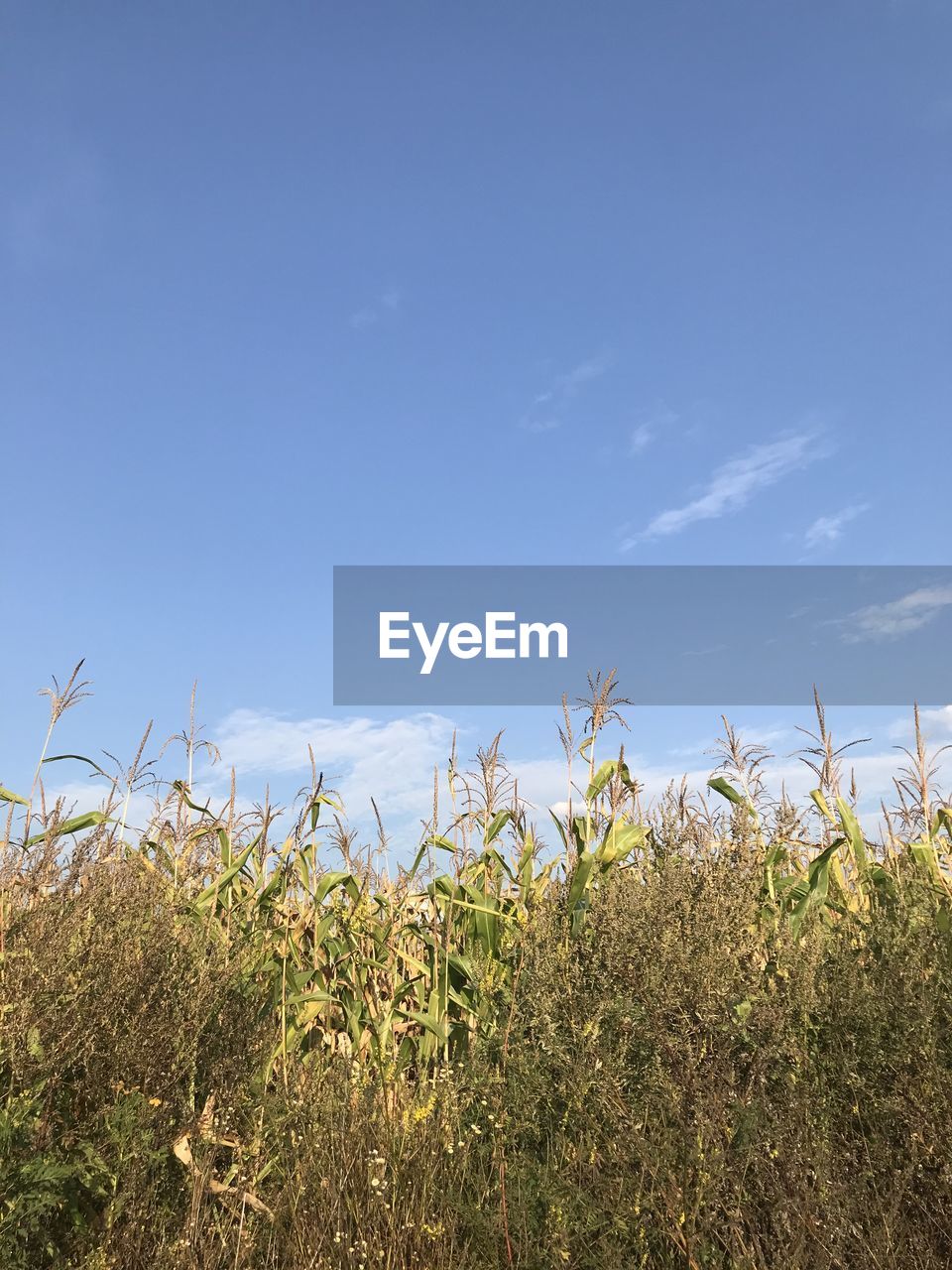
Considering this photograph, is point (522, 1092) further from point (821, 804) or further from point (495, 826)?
point (821, 804)

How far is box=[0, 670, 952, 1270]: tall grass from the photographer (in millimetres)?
2725

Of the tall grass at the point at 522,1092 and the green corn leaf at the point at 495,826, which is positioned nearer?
the tall grass at the point at 522,1092

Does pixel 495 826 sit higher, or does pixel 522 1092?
pixel 495 826

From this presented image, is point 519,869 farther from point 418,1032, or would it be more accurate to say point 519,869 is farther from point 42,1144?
point 42,1144

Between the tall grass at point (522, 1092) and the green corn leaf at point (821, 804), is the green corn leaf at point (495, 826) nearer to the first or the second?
the tall grass at point (522, 1092)

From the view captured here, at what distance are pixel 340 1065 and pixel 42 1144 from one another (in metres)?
1.37

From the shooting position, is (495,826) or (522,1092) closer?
(522,1092)

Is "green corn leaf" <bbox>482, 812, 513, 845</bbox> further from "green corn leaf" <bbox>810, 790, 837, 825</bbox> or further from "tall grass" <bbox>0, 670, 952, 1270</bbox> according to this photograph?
"green corn leaf" <bbox>810, 790, 837, 825</bbox>

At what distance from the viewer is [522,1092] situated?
3172 millimetres

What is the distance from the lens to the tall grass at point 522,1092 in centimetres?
272

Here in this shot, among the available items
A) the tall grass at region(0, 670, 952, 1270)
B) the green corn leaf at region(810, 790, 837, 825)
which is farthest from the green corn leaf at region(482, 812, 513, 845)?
the green corn leaf at region(810, 790, 837, 825)

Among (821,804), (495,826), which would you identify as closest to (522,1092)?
(495,826)

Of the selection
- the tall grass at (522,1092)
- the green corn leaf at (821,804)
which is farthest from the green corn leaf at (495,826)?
the green corn leaf at (821,804)

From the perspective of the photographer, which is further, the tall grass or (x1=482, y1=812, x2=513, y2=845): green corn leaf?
(x1=482, y1=812, x2=513, y2=845): green corn leaf
